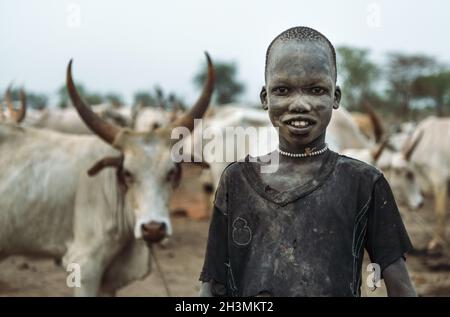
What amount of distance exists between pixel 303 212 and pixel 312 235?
6 cm

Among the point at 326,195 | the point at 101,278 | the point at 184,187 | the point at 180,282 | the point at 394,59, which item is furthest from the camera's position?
the point at 394,59

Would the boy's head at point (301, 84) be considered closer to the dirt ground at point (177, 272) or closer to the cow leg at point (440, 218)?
the dirt ground at point (177, 272)

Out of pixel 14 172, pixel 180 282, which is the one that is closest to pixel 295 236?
pixel 14 172

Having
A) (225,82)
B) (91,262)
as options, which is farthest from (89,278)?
(225,82)

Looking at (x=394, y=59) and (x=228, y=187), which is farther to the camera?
(x=394, y=59)

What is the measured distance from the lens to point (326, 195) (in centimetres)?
145

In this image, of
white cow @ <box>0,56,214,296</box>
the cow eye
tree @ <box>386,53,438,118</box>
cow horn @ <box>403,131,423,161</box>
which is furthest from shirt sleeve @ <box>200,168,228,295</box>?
tree @ <box>386,53,438,118</box>

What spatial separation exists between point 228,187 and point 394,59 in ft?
82.9

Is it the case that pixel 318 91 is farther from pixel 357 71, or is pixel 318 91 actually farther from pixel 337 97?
pixel 357 71

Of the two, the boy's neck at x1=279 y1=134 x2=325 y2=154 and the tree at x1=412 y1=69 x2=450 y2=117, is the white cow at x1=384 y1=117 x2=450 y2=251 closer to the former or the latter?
the boy's neck at x1=279 y1=134 x2=325 y2=154

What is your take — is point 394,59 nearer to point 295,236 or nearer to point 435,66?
point 435,66

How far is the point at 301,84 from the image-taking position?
146 cm

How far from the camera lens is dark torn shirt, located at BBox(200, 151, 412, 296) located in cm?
142
